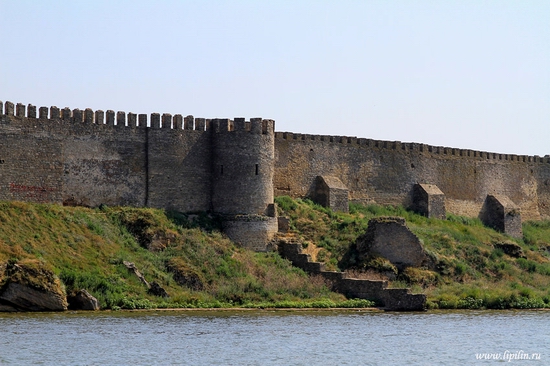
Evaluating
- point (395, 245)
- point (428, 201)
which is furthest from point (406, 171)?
point (395, 245)

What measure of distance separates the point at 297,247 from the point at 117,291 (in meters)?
7.54

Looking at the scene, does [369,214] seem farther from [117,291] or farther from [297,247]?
[117,291]

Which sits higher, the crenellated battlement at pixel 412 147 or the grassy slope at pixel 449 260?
the crenellated battlement at pixel 412 147

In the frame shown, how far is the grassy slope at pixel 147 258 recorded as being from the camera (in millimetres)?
33281

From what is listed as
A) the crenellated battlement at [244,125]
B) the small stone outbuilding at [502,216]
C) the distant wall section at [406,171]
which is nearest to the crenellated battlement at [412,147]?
the distant wall section at [406,171]

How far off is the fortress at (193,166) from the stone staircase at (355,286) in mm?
837

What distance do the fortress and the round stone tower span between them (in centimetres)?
3

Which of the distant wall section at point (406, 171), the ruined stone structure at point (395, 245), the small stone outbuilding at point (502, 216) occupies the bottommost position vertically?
the ruined stone structure at point (395, 245)

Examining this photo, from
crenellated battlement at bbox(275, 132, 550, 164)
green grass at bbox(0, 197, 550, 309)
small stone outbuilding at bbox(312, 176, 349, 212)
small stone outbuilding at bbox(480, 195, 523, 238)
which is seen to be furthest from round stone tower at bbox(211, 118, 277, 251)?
small stone outbuilding at bbox(480, 195, 523, 238)

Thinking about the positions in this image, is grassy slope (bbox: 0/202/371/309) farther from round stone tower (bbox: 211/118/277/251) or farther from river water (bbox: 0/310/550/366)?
river water (bbox: 0/310/550/366)

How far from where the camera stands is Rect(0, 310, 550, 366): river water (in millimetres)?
25391

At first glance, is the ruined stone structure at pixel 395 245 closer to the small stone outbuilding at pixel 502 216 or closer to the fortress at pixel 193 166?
the fortress at pixel 193 166

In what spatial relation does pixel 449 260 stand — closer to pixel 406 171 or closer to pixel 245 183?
pixel 245 183

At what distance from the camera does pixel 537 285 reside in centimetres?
4122
